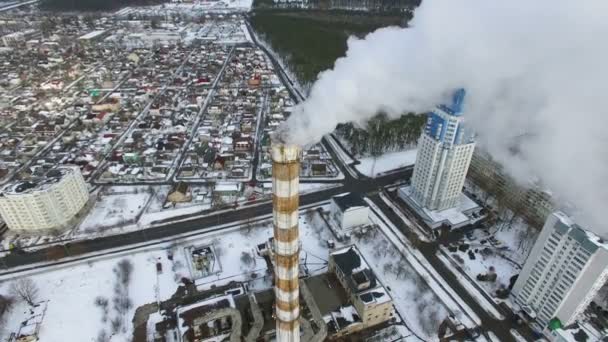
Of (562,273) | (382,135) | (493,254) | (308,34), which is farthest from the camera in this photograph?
(308,34)

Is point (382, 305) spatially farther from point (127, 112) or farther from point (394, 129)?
point (127, 112)

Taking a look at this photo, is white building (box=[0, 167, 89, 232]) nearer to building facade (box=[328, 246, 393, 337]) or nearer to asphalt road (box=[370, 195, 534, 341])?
building facade (box=[328, 246, 393, 337])

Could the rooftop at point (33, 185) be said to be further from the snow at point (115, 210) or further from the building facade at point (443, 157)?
the building facade at point (443, 157)

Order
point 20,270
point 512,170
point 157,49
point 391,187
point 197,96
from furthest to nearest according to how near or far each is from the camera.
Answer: point 157,49 < point 197,96 < point 391,187 < point 512,170 < point 20,270

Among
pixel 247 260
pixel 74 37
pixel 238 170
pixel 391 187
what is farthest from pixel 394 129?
pixel 74 37

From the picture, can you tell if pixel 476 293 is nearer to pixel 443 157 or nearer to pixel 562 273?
pixel 562 273

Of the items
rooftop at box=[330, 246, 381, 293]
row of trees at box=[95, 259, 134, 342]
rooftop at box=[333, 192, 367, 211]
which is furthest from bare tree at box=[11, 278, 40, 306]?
rooftop at box=[333, 192, 367, 211]

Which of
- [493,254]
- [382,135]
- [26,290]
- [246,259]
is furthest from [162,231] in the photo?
[493,254]
